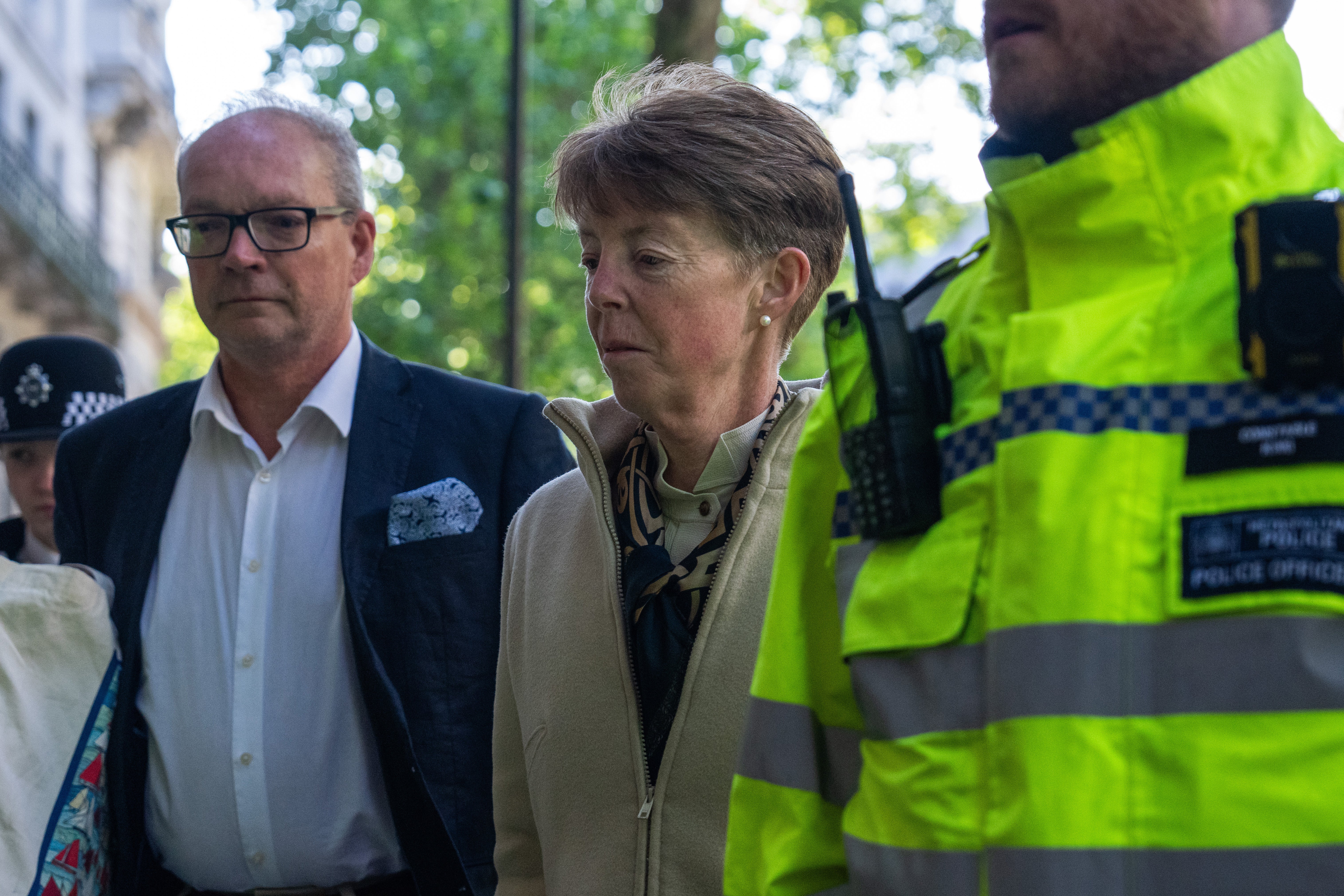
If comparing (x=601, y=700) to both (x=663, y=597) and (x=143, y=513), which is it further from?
(x=143, y=513)

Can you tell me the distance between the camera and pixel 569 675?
8.45 ft

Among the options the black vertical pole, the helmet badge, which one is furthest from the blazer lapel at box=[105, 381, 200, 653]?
the black vertical pole

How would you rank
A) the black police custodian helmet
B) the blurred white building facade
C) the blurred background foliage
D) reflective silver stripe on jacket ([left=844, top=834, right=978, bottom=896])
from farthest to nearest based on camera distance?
the blurred white building facade
the blurred background foliage
the black police custodian helmet
reflective silver stripe on jacket ([left=844, top=834, right=978, bottom=896])

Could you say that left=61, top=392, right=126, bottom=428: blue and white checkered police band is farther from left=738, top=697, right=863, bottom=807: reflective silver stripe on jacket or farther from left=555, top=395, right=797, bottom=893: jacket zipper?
Answer: left=738, top=697, right=863, bottom=807: reflective silver stripe on jacket

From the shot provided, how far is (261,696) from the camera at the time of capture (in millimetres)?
3170

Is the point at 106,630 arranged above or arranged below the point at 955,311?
below

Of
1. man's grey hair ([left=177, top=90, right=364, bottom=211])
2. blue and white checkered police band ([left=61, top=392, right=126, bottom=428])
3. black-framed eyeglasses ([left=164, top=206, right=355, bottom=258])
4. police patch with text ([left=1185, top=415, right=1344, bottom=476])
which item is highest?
man's grey hair ([left=177, top=90, right=364, bottom=211])

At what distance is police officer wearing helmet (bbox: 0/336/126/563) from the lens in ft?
13.8

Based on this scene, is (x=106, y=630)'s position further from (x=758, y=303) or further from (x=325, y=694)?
(x=758, y=303)

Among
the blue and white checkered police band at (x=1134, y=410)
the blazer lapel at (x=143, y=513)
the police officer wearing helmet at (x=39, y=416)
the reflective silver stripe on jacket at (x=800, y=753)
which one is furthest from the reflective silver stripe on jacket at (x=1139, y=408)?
the police officer wearing helmet at (x=39, y=416)

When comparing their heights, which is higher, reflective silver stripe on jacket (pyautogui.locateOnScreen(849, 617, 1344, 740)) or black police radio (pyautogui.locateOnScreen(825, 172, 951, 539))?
black police radio (pyautogui.locateOnScreen(825, 172, 951, 539))

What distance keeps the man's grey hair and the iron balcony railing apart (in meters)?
16.8

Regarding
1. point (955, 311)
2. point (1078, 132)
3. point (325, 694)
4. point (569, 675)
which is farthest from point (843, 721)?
point (325, 694)

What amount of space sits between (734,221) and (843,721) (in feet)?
3.67
